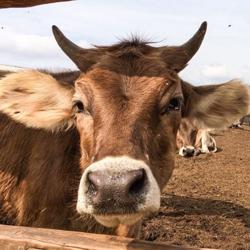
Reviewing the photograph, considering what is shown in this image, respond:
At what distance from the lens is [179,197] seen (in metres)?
8.58

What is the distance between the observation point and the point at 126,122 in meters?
3.22

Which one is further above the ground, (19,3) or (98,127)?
(19,3)

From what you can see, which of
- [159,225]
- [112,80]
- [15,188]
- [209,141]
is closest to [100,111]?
→ [112,80]

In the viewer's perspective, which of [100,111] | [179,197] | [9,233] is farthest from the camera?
[179,197]

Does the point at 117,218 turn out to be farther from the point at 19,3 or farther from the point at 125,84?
the point at 19,3

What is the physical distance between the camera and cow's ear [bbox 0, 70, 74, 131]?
419 centimetres

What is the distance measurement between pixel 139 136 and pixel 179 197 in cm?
559

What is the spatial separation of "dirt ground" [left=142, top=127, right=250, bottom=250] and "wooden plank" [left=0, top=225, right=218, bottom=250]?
388 centimetres

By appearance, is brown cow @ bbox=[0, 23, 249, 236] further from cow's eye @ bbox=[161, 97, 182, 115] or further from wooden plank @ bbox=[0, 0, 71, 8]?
wooden plank @ bbox=[0, 0, 71, 8]

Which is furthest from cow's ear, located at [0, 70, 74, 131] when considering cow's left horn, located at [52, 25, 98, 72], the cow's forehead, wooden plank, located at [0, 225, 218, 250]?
wooden plank, located at [0, 225, 218, 250]

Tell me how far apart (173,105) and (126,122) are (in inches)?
28.4

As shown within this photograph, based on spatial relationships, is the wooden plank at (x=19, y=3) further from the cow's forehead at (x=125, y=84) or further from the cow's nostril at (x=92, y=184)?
the cow's nostril at (x=92, y=184)

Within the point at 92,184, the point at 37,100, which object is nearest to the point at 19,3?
the point at 37,100

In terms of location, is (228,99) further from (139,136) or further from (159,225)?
(159,225)
